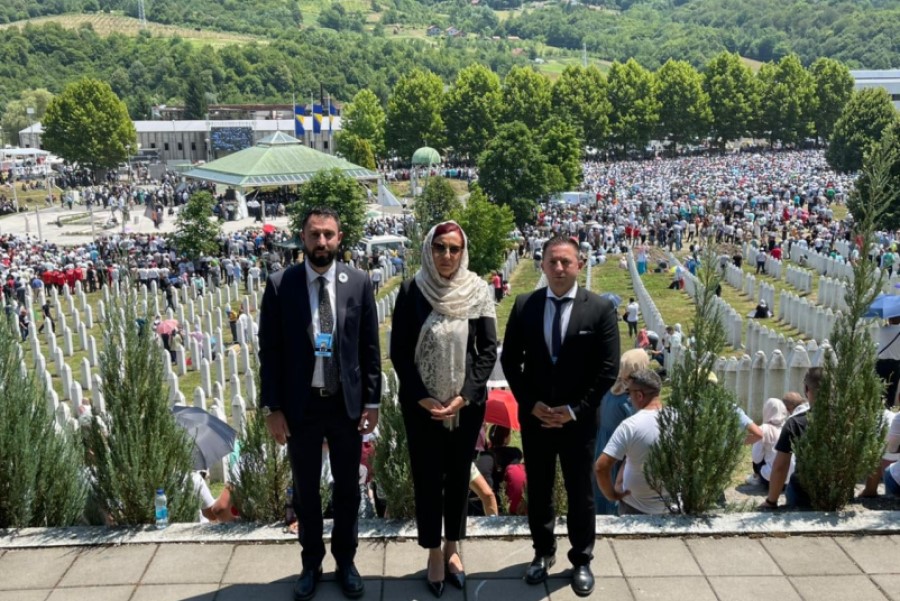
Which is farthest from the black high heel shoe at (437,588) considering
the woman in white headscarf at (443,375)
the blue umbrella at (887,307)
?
the blue umbrella at (887,307)

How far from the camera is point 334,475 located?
4668 mm

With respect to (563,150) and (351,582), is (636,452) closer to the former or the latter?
(351,582)

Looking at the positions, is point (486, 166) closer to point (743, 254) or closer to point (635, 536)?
point (743, 254)

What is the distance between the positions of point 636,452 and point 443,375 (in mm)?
1741

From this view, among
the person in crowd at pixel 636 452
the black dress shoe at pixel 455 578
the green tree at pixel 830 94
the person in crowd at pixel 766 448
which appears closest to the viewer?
the black dress shoe at pixel 455 578

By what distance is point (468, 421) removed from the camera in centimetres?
456

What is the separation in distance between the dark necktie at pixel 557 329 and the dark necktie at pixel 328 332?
1139mm

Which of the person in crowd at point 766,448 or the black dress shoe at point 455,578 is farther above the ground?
the black dress shoe at point 455,578

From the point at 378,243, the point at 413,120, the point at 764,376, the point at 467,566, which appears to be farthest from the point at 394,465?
the point at 413,120

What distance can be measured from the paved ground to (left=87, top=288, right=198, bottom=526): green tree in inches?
12.6

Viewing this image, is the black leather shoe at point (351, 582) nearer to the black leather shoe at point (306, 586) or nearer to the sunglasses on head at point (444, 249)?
the black leather shoe at point (306, 586)

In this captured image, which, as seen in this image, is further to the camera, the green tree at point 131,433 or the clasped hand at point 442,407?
the green tree at point 131,433

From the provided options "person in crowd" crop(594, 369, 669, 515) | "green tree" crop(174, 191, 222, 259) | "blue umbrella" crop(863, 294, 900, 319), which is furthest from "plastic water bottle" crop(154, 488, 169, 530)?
"green tree" crop(174, 191, 222, 259)

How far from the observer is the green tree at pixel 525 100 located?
81750 mm
